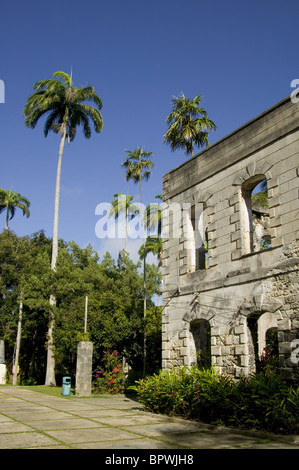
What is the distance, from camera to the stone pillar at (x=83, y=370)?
1866cm

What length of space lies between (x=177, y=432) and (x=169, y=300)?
6.01 metres

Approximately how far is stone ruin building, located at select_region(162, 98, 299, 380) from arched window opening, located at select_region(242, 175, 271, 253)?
38 millimetres

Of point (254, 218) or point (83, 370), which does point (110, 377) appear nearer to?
point (83, 370)

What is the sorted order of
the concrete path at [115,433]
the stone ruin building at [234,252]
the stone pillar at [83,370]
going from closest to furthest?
the concrete path at [115,433], the stone ruin building at [234,252], the stone pillar at [83,370]

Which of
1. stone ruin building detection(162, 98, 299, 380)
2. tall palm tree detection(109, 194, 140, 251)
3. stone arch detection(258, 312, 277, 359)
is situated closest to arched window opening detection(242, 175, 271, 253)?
stone ruin building detection(162, 98, 299, 380)

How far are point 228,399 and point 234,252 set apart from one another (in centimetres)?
413

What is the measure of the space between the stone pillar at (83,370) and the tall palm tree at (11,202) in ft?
92.6

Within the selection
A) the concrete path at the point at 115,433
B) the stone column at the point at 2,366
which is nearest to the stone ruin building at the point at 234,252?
the concrete path at the point at 115,433

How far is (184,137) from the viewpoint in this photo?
2522 centimetres

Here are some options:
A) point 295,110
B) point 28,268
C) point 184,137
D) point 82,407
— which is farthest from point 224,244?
point 28,268

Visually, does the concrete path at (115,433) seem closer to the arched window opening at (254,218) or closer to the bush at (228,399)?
the bush at (228,399)

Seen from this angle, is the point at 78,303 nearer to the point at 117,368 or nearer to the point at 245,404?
the point at 117,368

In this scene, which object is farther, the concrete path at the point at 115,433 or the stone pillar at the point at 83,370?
the stone pillar at the point at 83,370

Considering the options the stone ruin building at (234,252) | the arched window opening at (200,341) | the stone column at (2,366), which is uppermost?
the stone ruin building at (234,252)
